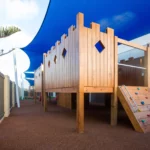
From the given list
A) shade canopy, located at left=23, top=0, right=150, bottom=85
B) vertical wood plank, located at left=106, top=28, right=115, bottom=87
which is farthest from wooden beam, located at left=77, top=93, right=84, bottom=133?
shade canopy, located at left=23, top=0, right=150, bottom=85

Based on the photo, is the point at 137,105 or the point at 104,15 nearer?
the point at 137,105

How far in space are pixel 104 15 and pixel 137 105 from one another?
10.5 ft

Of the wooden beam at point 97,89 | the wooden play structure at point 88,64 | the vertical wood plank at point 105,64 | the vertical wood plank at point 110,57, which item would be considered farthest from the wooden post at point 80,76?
the vertical wood plank at point 110,57

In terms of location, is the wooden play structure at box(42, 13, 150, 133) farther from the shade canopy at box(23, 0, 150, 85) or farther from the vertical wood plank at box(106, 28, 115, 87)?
the shade canopy at box(23, 0, 150, 85)

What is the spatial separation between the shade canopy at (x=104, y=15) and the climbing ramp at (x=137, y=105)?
255cm

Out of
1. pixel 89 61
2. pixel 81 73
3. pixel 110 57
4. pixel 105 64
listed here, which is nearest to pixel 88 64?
Result: pixel 89 61

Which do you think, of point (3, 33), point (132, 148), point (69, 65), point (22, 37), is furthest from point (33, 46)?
point (132, 148)

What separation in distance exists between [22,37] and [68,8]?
484cm

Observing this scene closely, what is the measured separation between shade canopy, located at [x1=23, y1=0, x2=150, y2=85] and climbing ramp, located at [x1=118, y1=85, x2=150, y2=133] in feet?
8.35

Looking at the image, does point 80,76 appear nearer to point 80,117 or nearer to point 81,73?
point 81,73

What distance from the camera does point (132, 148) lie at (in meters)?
2.47

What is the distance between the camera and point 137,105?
12.5 ft

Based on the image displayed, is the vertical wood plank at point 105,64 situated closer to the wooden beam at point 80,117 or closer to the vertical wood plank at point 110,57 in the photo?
the vertical wood plank at point 110,57

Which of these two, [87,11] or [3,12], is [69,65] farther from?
[3,12]
